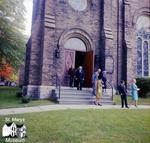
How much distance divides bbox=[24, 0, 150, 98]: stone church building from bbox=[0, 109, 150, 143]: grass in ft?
21.0

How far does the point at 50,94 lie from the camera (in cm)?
1563

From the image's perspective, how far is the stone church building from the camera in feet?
52.3

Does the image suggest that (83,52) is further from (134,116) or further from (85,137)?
(85,137)

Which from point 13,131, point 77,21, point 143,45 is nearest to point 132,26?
point 143,45

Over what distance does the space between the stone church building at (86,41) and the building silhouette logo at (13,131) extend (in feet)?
30.9

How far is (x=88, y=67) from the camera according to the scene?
17.7 m

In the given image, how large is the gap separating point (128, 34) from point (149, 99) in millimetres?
5008

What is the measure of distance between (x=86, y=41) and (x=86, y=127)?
10.2 m

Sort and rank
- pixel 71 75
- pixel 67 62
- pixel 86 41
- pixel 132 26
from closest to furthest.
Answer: pixel 71 75
pixel 67 62
pixel 86 41
pixel 132 26

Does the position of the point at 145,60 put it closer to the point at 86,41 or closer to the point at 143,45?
the point at 143,45

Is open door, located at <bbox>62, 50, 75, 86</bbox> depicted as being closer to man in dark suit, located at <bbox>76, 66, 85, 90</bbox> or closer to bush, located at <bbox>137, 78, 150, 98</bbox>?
man in dark suit, located at <bbox>76, 66, 85, 90</bbox>

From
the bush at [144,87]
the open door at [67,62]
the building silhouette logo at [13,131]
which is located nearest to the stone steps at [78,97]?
the open door at [67,62]

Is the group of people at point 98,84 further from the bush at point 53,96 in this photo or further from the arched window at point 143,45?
the arched window at point 143,45

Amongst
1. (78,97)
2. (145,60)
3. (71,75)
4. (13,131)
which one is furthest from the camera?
(145,60)
